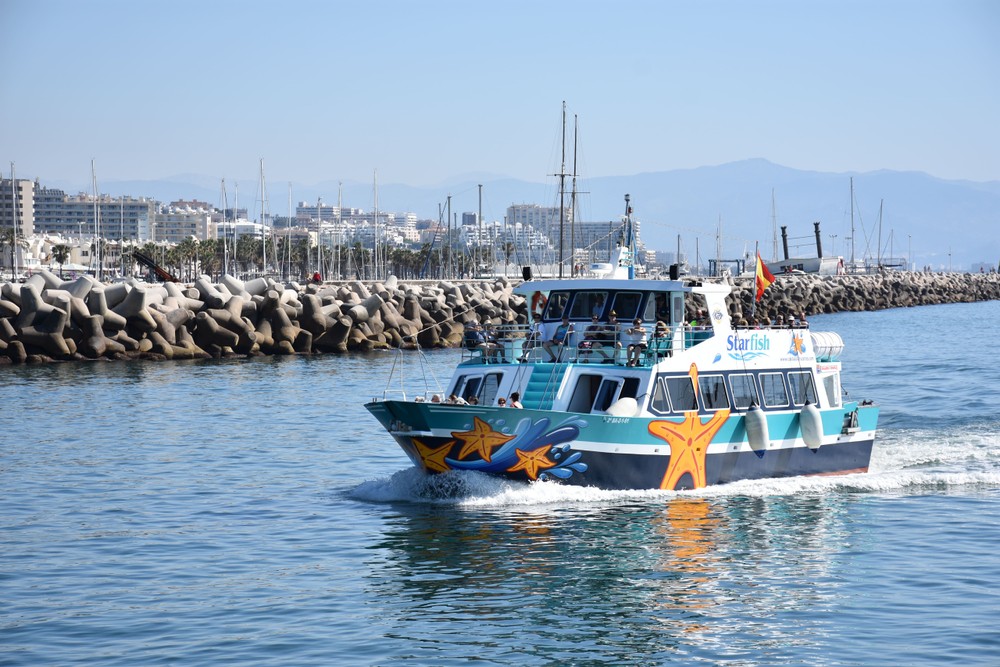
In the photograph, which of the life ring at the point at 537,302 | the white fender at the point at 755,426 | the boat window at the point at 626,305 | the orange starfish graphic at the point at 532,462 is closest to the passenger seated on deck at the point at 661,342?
the boat window at the point at 626,305

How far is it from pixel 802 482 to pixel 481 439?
26.1 feet

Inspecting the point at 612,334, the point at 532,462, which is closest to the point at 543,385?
the point at 532,462

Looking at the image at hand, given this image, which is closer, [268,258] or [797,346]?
[797,346]

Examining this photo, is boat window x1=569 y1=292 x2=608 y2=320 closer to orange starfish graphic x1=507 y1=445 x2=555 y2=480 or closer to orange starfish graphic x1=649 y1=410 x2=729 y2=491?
orange starfish graphic x1=649 y1=410 x2=729 y2=491

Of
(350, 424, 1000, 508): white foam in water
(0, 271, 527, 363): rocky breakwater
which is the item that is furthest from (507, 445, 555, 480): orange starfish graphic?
(0, 271, 527, 363): rocky breakwater

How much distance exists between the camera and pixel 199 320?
5906 cm

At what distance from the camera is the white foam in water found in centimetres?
2423

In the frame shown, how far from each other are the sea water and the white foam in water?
6 centimetres

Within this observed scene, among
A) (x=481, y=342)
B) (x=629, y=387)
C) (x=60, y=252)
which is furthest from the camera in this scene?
(x=60, y=252)

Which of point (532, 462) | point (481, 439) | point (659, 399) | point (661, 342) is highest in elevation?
point (661, 342)

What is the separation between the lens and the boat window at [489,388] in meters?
25.9

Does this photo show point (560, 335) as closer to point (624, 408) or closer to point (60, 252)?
point (624, 408)

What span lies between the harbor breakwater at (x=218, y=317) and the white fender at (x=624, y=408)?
2284 centimetres

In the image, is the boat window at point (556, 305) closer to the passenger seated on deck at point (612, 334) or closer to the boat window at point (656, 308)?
the passenger seated on deck at point (612, 334)
